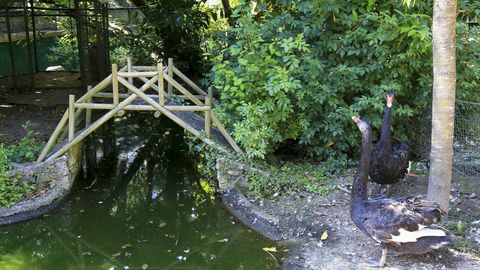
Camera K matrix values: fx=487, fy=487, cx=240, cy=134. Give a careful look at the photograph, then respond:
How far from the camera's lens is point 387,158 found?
17.8 ft

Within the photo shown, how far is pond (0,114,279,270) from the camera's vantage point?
5.08 m

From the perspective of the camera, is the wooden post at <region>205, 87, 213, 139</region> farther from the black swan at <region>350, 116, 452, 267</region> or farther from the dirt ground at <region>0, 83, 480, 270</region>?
the black swan at <region>350, 116, 452, 267</region>

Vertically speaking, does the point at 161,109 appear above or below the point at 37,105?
above

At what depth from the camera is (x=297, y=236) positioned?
5.23m

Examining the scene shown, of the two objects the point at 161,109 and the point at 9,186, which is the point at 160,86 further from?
the point at 9,186

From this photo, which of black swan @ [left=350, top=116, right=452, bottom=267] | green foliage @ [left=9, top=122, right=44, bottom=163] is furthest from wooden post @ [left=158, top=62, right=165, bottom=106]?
black swan @ [left=350, top=116, right=452, bottom=267]

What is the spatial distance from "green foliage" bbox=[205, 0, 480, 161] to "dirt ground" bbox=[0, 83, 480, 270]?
0.77 m

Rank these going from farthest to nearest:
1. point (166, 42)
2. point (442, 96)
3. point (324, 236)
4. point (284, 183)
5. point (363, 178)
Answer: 1. point (166, 42)
2. point (284, 183)
3. point (324, 236)
4. point (363, 178)
5. point (442, 96)

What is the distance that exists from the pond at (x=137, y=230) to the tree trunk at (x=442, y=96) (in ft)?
5.88

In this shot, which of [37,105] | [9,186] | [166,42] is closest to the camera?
[9,186]

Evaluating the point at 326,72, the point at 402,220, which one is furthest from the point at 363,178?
the point at 326,72

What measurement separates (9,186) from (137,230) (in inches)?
65.7

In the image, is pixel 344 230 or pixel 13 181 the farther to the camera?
pixel 13 181

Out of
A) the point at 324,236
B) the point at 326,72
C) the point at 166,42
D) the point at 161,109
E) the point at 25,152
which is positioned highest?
the point at 166,42
